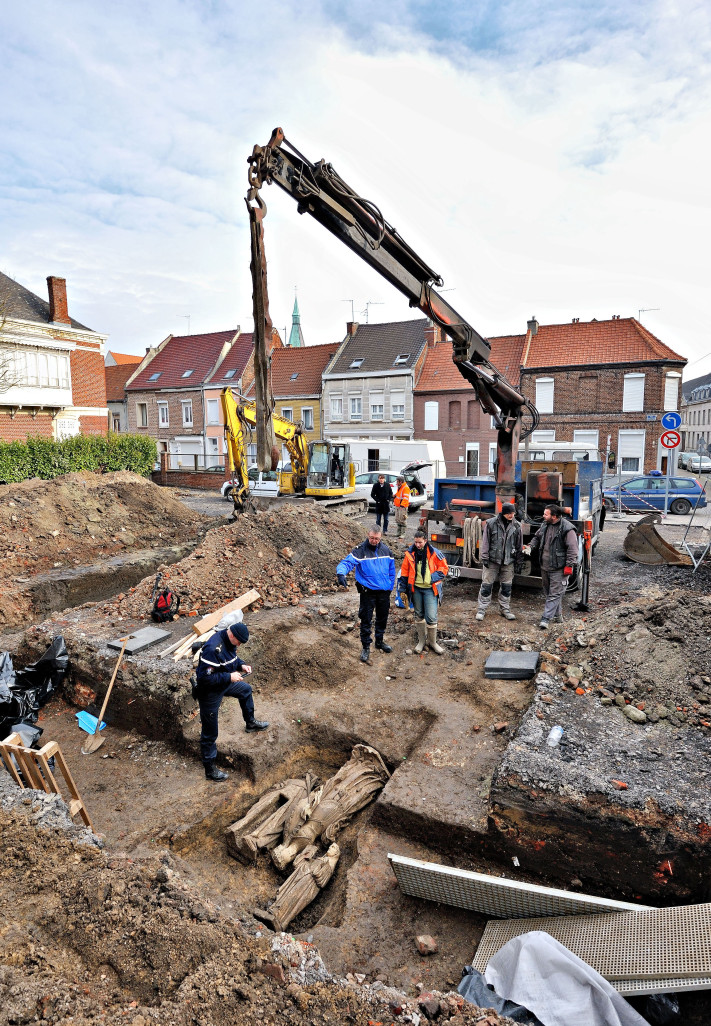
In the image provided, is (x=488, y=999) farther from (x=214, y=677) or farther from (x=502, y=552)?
(x=502, y=552)

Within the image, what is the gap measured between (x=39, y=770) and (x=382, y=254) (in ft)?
23.6

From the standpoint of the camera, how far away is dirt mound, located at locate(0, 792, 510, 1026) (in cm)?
266

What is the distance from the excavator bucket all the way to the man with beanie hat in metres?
4.68

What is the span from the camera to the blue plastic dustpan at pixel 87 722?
6.72m

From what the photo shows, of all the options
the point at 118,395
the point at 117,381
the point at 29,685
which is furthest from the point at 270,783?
the point at 117,381

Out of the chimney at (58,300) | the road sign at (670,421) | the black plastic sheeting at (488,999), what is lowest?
the black plastic sheeting at (488,999)

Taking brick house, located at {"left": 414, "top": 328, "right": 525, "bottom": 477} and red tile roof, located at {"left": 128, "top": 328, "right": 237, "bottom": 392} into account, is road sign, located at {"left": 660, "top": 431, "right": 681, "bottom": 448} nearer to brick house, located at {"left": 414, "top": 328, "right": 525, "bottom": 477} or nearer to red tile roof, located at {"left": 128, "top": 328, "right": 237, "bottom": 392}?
brick house, located at {"left": 414, "top": 328, "right": 525, "bottom": 477}

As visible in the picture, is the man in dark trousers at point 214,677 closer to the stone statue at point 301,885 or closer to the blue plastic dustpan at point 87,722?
the stone statue at point 301,885

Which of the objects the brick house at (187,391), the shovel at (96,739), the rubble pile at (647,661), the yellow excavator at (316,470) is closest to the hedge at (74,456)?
the brick house at (187,391)

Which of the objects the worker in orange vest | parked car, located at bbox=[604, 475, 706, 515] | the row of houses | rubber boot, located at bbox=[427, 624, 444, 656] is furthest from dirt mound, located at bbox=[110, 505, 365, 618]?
the row of houses

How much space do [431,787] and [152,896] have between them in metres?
2.54

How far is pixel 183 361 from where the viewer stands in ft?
129

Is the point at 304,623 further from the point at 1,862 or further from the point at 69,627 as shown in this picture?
the point at 1,862

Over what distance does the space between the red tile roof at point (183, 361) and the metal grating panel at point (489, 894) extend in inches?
1416
